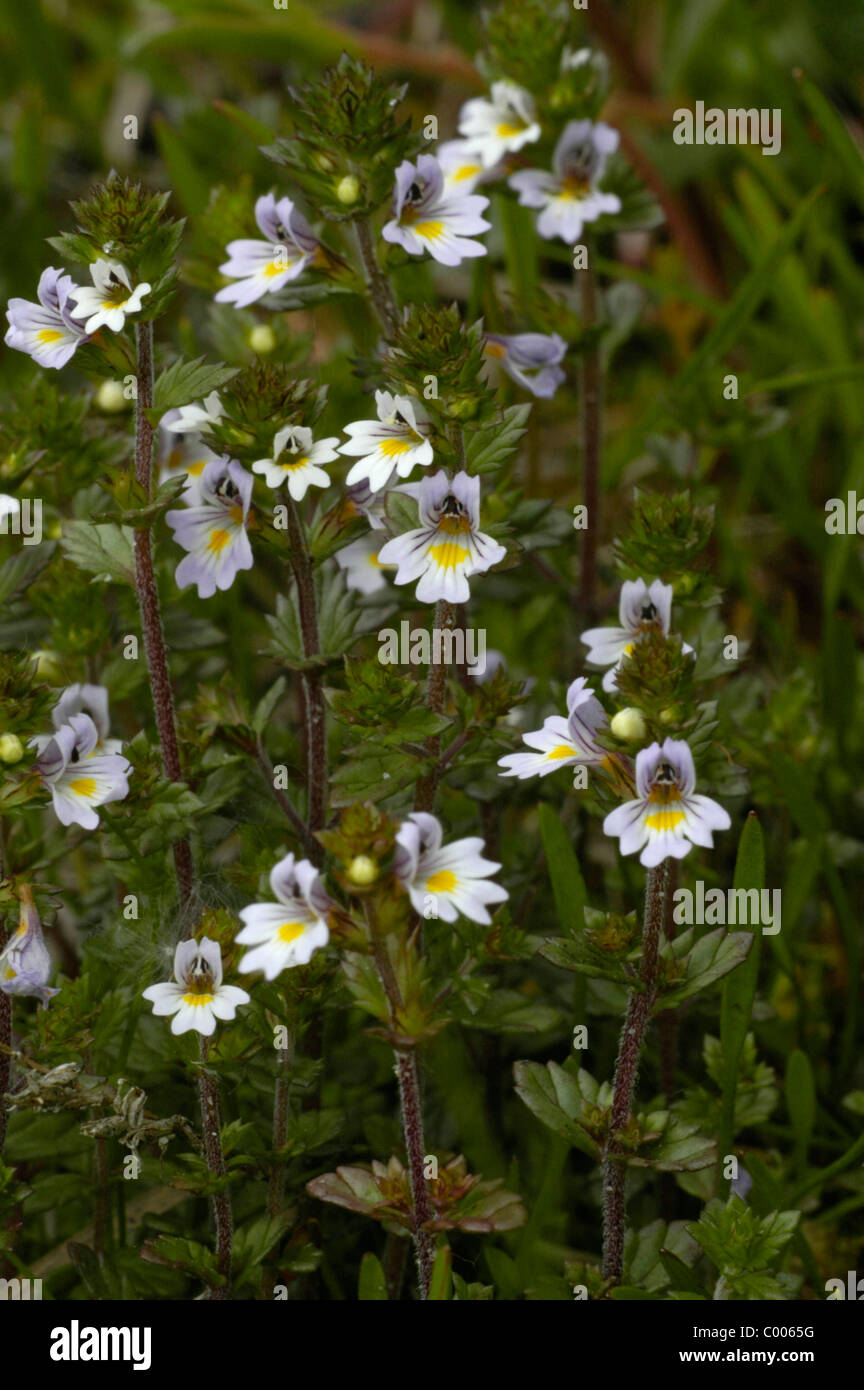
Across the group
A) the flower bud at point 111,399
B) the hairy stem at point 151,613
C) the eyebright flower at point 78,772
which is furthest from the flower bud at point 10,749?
the flower bud at point 111,399

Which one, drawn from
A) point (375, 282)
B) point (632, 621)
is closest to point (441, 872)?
point (632, 621)

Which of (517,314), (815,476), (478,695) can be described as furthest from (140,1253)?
(815,476)

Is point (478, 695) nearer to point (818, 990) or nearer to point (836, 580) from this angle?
point (818, 990)

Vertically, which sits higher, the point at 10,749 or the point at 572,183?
the point at 572,183

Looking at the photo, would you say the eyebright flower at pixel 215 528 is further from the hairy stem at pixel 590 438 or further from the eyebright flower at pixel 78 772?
the hairy stem at pixel 590 438

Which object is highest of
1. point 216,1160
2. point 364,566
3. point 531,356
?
point 531,356

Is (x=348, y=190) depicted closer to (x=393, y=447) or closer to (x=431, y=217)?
(x=431, y=217)

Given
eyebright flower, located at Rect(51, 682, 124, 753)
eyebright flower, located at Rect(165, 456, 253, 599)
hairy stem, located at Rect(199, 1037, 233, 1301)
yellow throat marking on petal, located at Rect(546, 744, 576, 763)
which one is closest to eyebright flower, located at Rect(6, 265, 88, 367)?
eyebright flower, located at Rect(165, 456, 253, 599)
